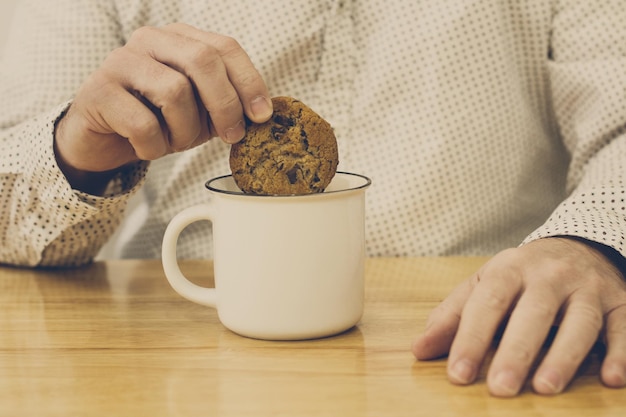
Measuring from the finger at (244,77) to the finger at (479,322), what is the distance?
0.82ft

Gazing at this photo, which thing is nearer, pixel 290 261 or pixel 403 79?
pixel 290 261

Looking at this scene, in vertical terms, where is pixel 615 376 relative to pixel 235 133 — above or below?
below

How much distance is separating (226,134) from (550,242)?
340 millimetres

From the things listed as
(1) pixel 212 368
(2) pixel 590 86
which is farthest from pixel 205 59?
(2) pixel 590 86

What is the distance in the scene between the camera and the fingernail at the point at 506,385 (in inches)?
23.6

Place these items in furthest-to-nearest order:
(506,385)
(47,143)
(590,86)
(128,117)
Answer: (590,86), (47,143), (128,117), (506,385)

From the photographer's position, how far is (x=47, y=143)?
3.23 feet

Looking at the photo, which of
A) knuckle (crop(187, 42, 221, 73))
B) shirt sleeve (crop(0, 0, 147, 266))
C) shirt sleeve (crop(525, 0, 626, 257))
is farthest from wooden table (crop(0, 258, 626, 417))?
shirt sleeve (crop(525, 0, 626, 257))

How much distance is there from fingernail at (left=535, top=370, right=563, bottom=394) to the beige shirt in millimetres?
670

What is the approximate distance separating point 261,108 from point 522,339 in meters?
0.31

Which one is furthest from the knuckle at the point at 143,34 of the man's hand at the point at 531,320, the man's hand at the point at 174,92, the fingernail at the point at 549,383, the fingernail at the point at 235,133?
the fingernail at the point at 549,383

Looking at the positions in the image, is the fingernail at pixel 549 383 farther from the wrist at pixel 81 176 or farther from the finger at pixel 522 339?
the wrist at pixel 81 176

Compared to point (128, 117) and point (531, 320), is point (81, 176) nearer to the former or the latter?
point (128, 117)

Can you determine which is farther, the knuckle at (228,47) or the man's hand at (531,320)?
the knuckle at (228,47)
